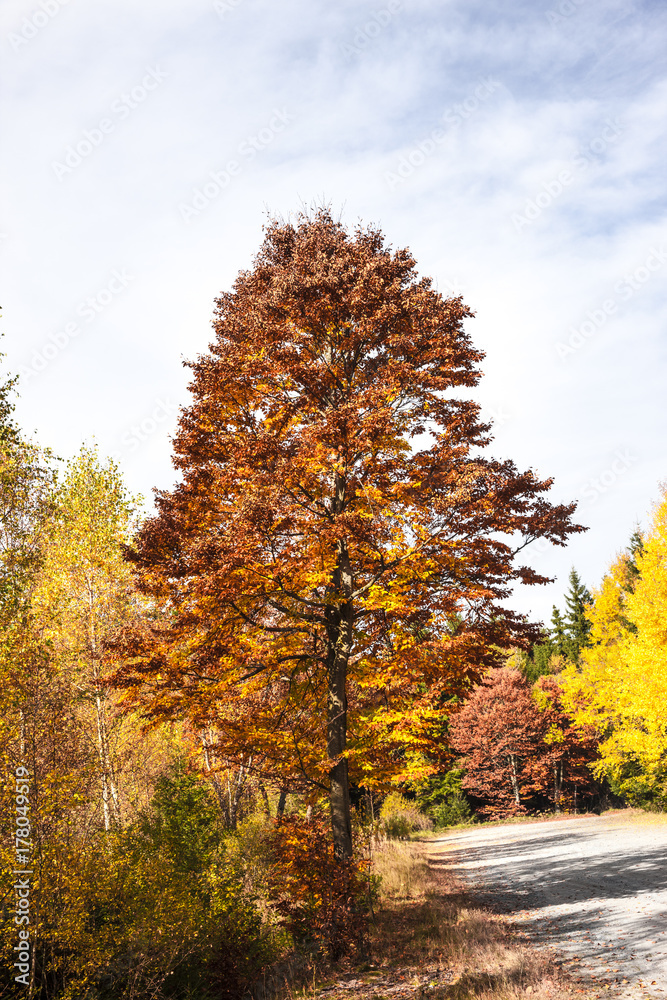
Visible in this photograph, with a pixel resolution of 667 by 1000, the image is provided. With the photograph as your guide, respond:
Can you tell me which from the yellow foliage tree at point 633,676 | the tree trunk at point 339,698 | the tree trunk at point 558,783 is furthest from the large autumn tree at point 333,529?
the tree trunk at point 558,783

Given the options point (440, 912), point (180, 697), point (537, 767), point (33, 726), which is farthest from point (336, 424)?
point (537, 767)

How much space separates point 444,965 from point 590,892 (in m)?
6.36

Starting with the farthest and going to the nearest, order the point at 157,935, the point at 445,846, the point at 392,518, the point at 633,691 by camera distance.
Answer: the point at 445,846 < the point at 633,691 < the point at 392,518 < the point at 157,935

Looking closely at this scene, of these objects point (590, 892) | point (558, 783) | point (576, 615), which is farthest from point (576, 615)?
point (590, 892)

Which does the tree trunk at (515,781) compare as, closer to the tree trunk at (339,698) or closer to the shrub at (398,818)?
the shrub at (398,818)

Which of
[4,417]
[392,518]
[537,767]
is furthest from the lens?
[537,767]

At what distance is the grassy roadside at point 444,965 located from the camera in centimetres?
704

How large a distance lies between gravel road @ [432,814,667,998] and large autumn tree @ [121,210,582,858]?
3.73 metres

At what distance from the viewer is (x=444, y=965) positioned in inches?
325

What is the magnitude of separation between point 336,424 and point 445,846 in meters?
25.6

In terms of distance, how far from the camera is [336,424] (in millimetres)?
9438

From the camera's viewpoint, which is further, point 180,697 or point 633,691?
point 633,691

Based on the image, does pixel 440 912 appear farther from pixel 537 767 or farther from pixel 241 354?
pixel 537 767

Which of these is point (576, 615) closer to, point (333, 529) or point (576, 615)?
point (576, 615)
